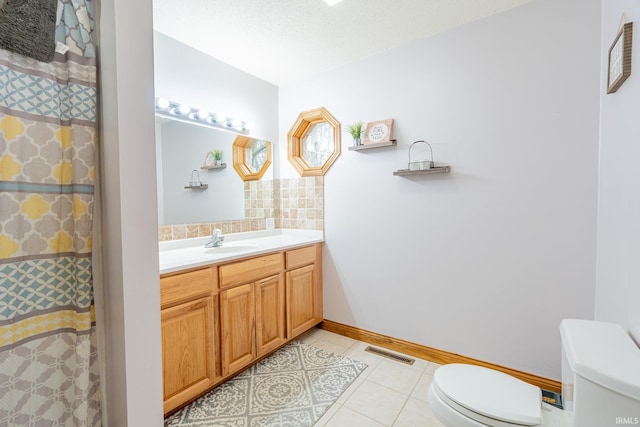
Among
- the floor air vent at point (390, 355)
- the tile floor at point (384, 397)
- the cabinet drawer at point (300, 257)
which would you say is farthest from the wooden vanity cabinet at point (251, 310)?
the floor air vent at point (390, 355)

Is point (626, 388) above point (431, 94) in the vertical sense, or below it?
below

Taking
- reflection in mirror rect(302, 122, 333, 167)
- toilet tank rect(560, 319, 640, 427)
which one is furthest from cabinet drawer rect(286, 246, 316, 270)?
toilet tank rect(560, 319, 640, 427)

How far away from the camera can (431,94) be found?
2082 mm

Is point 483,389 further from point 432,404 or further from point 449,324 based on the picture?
point 449,324

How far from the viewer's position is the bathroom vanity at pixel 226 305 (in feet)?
5.08

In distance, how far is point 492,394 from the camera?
44.4 inches

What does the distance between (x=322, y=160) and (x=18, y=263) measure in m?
2.20

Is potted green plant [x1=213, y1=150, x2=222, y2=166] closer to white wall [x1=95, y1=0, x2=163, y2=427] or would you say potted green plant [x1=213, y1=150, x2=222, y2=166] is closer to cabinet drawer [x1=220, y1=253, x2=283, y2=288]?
cabinet drawer [x1=220, y1=253, x2=283, y2=288]

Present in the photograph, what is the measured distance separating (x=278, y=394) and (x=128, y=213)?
4.76 ft

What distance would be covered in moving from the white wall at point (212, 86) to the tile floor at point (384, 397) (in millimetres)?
A: 2075

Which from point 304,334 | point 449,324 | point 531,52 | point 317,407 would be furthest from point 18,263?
point 531,52

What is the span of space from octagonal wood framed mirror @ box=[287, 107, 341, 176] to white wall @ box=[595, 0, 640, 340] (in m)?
1.70

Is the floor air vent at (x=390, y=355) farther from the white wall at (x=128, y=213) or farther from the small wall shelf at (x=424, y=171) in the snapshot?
the white wall at (x=128, y=213)

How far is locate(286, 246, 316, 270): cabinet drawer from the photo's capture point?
2.31m
